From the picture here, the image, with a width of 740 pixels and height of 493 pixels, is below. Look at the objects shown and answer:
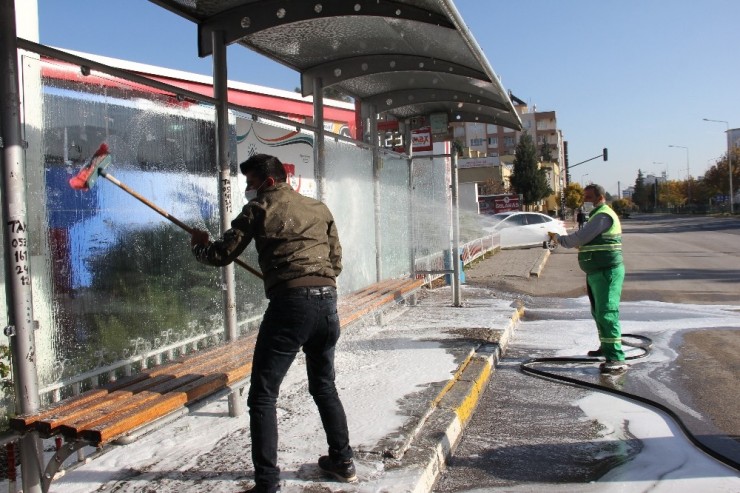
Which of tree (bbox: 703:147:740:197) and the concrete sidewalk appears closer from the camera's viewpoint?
the concrete sidewalk

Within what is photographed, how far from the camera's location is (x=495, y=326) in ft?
26.6

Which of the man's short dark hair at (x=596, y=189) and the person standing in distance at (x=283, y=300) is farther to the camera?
the man's short dark hair at (x=596, y=189)

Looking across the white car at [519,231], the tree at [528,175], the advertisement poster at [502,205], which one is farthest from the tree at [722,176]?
the white car at [519,231]

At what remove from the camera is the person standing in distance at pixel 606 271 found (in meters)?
6.29

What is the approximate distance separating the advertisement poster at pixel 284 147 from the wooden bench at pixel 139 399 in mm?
1887

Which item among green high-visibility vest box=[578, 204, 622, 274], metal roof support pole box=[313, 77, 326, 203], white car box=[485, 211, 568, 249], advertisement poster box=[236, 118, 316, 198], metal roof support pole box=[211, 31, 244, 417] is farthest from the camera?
white car box=[485, 211, 568, 249]

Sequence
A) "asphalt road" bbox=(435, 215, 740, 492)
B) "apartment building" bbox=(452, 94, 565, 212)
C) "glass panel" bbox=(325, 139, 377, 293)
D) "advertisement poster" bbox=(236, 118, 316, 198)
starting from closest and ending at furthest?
"asphalt road" bbox=(435, 215, 740, 492) → "advertisement poster" bbox=(236, 118, 316, 198) → "glass panel" bbox=(325, 139, 377, 293) → "apartment building" bbox=(452, 94, 565, 212)

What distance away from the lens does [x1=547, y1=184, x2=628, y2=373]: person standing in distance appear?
6285 mm

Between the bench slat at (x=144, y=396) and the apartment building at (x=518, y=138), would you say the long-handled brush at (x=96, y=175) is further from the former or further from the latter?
the apartment building at (x=518, y=138)

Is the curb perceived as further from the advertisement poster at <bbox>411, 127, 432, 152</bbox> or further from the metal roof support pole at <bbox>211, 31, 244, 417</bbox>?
the advertisement poster at <bbox>411, 127, 432, 152</bbox>

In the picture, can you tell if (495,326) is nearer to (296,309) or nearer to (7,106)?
(296,309)

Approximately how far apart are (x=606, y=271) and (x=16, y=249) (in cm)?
508

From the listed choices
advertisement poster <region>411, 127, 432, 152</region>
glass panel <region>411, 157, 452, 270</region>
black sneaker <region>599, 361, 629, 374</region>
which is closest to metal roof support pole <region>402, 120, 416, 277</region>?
glass panel <region>411, 157, 452, 270</region>

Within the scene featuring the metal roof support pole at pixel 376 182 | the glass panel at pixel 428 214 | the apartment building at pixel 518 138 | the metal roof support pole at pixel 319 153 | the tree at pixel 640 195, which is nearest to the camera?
the metal roof support pole at pixel 319 153
